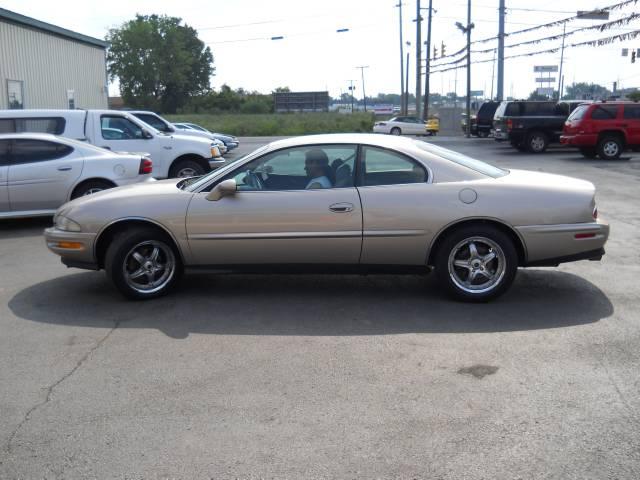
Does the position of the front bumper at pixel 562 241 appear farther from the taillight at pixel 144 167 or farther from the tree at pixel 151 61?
the tree at pixel 151 61

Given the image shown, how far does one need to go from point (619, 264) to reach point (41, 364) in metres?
5.73

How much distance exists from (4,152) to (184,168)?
4408 millimetres

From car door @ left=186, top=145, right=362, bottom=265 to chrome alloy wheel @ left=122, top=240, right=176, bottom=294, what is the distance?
312 mm

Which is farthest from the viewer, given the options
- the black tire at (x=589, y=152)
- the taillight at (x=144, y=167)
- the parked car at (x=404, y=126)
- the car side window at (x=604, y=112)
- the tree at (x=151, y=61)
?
the tree at (x=151, y=61)

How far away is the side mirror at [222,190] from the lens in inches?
237

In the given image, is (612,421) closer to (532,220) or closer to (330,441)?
(330,441)

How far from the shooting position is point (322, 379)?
4.49 m

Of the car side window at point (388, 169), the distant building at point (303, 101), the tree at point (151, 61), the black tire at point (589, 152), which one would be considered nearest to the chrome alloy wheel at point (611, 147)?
the black tire at point (589, 152)

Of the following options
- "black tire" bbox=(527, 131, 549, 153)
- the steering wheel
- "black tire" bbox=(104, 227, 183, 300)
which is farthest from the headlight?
"black tire" bbox=(527, 131, 549, 153)

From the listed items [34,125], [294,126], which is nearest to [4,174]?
[34,125]

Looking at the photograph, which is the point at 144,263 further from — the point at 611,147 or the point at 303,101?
the point at 303,101

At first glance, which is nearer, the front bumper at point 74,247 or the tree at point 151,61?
the front bumper at point 74,247

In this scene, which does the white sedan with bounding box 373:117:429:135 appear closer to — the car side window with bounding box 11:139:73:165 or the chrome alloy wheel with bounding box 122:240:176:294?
the car side window with bounding box 11:139:73:165

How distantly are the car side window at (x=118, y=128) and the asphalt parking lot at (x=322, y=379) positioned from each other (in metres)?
6.71
